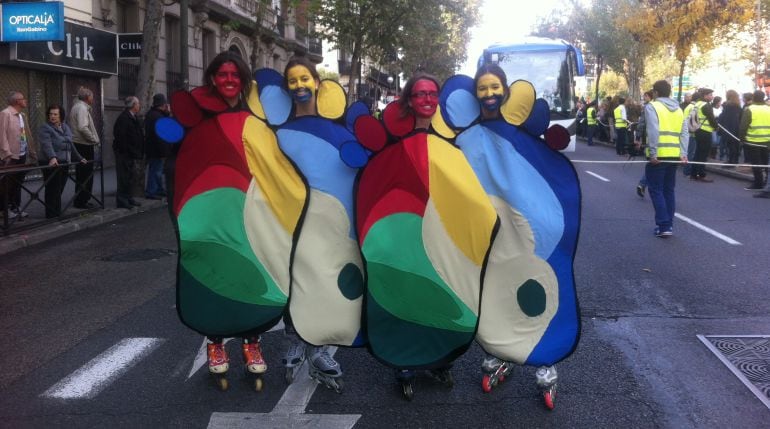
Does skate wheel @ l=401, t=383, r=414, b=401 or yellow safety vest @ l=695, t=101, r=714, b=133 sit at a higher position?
yellow safety vest @ l=695, t=101, r=714, b=133

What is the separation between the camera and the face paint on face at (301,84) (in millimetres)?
3932

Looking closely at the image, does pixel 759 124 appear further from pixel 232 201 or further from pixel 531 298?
pixel 232 201

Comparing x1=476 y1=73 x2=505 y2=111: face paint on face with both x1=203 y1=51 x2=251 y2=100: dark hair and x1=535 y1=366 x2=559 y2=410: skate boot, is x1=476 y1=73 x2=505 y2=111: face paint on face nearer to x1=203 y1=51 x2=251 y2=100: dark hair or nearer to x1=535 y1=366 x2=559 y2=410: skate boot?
x1=203 y1=51 x2=251 y2=100: dark hair

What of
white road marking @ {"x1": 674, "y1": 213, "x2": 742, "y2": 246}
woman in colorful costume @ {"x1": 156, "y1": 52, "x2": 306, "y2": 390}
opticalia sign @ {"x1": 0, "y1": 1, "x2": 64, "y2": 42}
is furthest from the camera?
opticalia sign @ {"x1": 0, "y1": 1, "x2": 64, "y2": 42}

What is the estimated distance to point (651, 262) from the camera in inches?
296

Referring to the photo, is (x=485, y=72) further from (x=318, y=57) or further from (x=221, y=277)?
(x=318, y=57)

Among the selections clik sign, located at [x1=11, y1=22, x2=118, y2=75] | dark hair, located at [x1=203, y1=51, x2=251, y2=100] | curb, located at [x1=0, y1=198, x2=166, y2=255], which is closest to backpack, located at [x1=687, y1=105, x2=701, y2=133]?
curb, located at [x1=0, y1=198, x2=166, y2=255]

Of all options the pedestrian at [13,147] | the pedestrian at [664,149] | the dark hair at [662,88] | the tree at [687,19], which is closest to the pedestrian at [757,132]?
the pedestrian at [664,149]

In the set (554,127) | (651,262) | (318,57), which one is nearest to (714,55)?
(318,57)

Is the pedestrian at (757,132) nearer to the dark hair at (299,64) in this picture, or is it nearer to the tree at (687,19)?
the tree at (687,19)

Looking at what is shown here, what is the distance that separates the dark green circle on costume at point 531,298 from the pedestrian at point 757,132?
1184 centimetres

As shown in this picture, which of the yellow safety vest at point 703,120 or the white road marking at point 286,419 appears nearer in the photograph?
the white road marking at point 286,419

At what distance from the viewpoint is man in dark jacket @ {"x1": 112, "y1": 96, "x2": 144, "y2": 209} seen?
1175 cm

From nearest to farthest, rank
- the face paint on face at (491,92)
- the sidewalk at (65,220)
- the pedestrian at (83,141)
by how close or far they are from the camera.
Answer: the face paint on face at (491,92)
the sidewalk at (65,220)
the pedestrian at (83,141)
